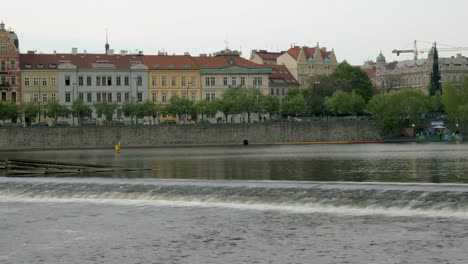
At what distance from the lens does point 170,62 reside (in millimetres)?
129875

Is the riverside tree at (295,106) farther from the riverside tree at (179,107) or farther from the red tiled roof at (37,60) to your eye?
the red tiled roof at (37,60)

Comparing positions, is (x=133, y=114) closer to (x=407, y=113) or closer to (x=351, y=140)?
(x=351, y=140)

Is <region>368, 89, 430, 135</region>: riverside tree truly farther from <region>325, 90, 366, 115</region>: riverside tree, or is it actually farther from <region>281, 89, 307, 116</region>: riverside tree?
<region>281, 89, 307, 116</region>: riverside tree

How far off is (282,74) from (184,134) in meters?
52.7

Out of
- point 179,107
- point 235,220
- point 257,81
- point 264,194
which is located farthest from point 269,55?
point 235,220

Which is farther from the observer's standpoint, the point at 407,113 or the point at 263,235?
the point at 407,113

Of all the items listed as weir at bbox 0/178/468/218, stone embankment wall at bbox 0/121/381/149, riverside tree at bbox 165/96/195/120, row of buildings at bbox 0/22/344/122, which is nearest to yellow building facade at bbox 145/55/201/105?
row of buildings at bbox 0/22/344/122

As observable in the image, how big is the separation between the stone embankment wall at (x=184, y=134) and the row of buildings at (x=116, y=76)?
1944 cm

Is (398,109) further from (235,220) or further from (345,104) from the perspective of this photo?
(235,220)

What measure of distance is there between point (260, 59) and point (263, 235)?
142 meters

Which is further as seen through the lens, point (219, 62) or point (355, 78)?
point (355, 78)

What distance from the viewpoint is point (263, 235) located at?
25922 mm

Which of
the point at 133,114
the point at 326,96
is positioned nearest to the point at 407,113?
the point at 326,96

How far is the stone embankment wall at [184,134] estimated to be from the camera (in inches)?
3989
